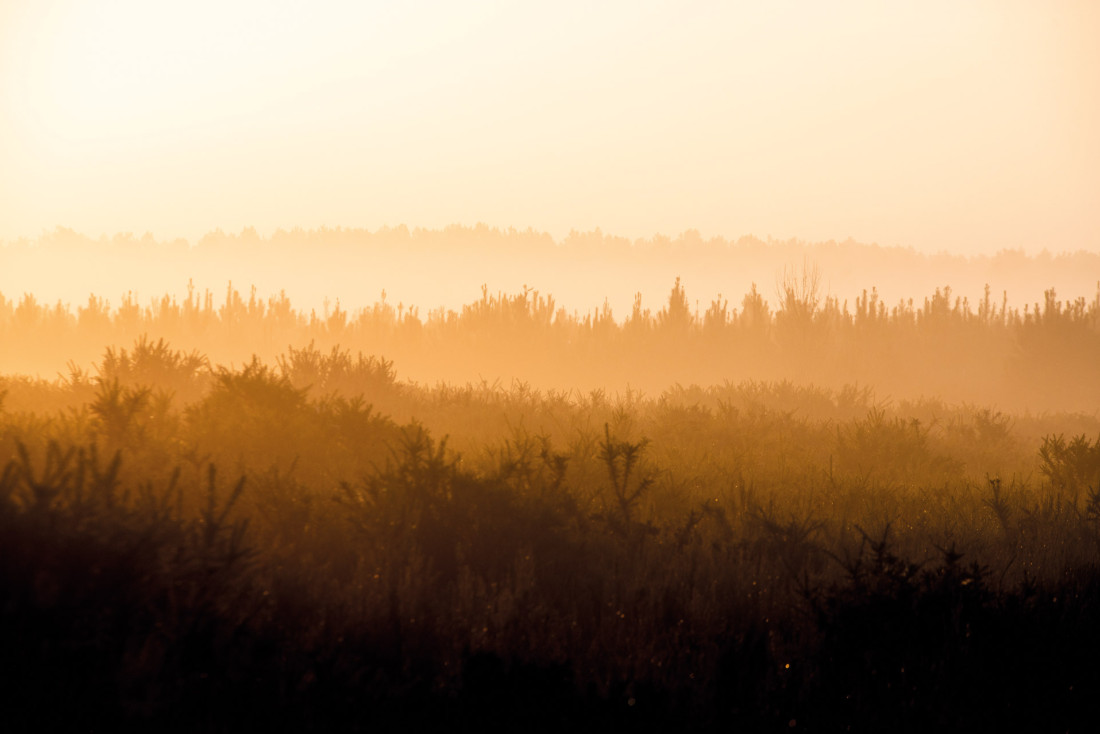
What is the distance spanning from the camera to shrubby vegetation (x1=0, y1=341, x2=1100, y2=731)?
3.36 m

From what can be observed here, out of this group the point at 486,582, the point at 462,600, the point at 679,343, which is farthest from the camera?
the point at 679,343

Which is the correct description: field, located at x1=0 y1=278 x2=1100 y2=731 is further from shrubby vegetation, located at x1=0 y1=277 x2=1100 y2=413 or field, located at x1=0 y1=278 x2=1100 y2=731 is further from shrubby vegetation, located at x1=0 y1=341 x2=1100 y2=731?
shrubby vegetation, located at x1=0 y1=277 x2=1100 y2=413

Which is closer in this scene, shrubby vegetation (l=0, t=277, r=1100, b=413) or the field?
the field

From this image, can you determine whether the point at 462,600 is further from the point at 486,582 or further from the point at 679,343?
the point at 679,343

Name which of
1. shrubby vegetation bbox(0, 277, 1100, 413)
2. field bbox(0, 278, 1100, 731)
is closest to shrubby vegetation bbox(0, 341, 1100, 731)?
field bbox(0, 278, 1100, 731)

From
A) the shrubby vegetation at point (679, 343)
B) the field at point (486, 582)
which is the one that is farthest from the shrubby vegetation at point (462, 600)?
the shrubby vegetation at point (679, 343)

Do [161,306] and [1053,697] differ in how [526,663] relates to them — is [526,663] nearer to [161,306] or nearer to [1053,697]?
[1053,697]

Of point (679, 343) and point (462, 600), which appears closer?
point (462, 600)

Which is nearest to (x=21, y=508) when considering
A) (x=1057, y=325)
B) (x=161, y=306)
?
(x=1057, y=325)

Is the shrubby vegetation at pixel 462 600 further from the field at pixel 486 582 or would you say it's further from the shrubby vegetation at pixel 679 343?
the shrubby vegetation at pixel 679 343

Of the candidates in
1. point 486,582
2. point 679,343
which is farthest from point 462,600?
point 679,343

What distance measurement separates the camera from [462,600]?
463cm

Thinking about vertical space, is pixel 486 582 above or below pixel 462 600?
below

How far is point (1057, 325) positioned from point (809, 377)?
42.1ft
